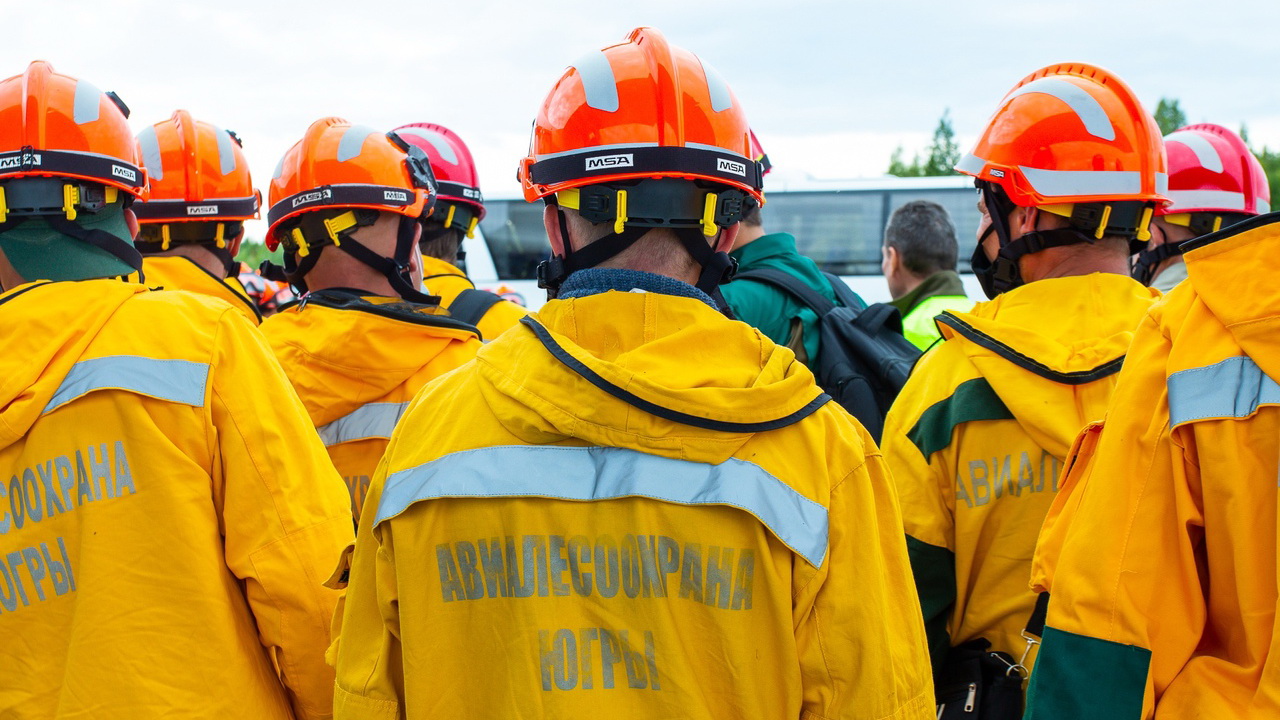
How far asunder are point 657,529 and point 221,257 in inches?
145

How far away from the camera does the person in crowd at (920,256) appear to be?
5934 mm

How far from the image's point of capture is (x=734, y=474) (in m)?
1.62

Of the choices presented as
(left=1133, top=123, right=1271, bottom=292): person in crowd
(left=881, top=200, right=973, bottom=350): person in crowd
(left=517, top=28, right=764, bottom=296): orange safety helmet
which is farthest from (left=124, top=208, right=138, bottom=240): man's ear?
(left=881, top=200, right=973, bottom=350): person in crowd

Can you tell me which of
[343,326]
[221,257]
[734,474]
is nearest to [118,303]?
[343,326]

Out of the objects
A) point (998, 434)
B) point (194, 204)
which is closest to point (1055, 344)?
point (998, 434)

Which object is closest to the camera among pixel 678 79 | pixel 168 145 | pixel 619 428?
pixel 619 428

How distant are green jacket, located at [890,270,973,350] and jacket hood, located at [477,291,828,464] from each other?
366cm

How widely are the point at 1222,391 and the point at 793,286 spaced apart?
272 centimetres

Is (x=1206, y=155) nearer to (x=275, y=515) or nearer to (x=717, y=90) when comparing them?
(x=717, y=90)

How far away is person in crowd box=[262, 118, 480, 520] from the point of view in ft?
9.89

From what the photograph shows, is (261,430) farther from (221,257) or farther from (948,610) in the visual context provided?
(221,257)

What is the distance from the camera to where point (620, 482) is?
1.61 meters

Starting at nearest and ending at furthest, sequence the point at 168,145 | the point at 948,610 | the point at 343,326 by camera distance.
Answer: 1. the point at 948,610
2. the point at 343,326
3. the point at 168,145

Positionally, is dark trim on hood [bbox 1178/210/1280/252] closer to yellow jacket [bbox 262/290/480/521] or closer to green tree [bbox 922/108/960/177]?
yellow jacket [bbox 262/290/480/521]
